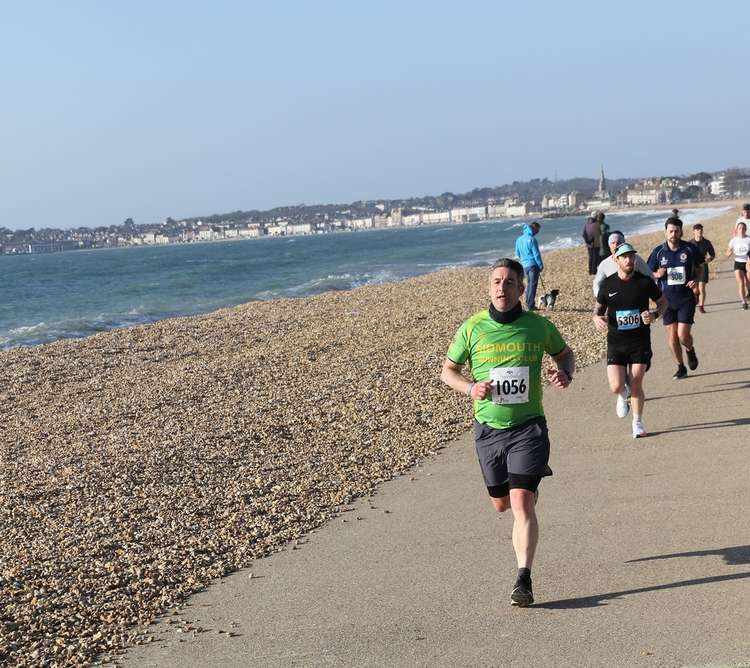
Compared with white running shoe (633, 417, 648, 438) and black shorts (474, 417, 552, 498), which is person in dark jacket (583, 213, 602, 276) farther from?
black shorts (474, 417, 552, 498)

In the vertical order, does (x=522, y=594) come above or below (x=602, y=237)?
below

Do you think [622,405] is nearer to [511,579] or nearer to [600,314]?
[600,314]

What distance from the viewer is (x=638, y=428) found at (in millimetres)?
8836

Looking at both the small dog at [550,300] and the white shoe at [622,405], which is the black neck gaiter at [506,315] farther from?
the small dog at [550,300]

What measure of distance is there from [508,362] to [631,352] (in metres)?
3.90

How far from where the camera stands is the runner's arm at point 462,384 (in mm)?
Answer: 5109

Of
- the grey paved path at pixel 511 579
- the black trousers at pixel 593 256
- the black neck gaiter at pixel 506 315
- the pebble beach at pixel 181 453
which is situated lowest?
the grey paved path at pixel 511 579

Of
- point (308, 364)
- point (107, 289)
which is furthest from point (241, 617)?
point (107, 289)

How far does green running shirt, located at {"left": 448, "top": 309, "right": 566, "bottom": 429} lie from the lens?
5184mm

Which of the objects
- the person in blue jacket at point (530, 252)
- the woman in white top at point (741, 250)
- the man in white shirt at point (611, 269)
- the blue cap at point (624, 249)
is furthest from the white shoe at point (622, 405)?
the person in blue jacket at point (530, 252)

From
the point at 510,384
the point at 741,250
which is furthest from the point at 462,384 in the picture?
the point at 741,250

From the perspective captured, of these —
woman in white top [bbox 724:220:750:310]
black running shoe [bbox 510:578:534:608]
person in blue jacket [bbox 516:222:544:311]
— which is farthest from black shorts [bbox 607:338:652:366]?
person in blue jacket [bbox 516:222:544:311]

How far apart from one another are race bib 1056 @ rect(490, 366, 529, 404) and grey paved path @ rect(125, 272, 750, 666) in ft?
3.46

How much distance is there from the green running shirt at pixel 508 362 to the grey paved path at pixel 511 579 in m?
0.99
